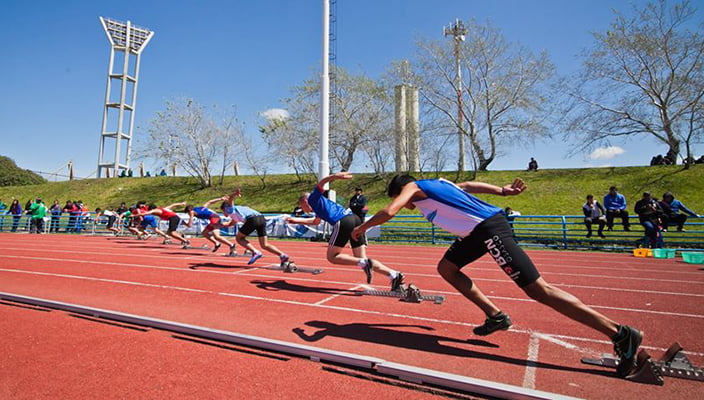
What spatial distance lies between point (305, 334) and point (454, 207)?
2.17m

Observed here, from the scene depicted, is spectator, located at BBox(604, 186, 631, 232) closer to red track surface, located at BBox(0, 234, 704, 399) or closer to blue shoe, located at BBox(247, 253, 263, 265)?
red track surface, located at BBox(0, 234, 704, 399)

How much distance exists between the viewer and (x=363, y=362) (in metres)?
3.33

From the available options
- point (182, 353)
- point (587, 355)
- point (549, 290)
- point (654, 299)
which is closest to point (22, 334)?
point (182, 353)

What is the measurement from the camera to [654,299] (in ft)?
20.7

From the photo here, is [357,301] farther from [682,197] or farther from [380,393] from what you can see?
[682,197]

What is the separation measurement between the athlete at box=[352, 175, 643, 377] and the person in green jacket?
27888mm

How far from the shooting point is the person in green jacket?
24.1 m

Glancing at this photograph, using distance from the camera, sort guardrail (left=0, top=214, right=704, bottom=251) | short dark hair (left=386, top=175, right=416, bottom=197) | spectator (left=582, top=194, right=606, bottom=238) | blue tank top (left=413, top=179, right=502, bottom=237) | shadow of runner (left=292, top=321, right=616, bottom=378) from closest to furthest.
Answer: shadow of runner (left=292, top=321, right=616, bottom=378), blue tank top (left=413, top=179, right=502, bottom=237), short dark hair (left=386, top=175, right=416, bottom=197), spectator (left=582, top=194, right=606, bottom=238), guardrail (left=0, top=214, right=704, bottom=251)

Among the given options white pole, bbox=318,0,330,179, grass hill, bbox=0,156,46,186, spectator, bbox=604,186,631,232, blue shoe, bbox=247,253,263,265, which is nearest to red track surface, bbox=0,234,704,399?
blue shoe, bbox=247,253,263,265

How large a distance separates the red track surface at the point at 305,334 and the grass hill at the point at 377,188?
44.1 feet

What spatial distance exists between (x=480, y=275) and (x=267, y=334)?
19.5 feet

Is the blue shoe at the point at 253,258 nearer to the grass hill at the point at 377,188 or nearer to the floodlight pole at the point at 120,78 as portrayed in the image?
the grass hill at the point at 377,188

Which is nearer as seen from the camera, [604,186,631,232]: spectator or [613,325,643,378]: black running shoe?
[613,325,643,378]: black running shoe

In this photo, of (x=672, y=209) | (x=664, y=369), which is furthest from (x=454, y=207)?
(x=672, y=209)
